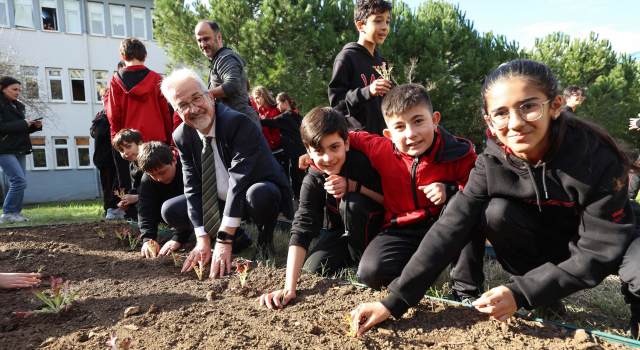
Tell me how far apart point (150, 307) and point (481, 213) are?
5.76 ft

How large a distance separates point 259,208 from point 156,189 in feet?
4.15

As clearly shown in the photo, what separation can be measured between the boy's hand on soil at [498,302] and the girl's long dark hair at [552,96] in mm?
582

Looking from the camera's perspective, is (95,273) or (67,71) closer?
(95,273)

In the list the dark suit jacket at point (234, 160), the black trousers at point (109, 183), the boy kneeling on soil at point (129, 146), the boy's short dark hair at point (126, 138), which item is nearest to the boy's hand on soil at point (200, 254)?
the dark suit jacket at point (234, 160)

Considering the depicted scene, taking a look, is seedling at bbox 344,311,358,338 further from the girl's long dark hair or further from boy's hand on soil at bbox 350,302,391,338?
the girl's long dark hair

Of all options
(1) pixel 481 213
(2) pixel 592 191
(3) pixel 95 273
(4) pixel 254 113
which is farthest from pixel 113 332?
(4) pixel 254 113

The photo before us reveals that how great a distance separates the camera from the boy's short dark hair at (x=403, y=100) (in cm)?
216

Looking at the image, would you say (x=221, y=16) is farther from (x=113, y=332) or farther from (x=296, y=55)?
(x=113, y=332)

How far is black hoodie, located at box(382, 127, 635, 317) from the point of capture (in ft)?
5.15

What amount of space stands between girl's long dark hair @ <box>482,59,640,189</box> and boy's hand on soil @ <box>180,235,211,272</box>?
6.73 ft

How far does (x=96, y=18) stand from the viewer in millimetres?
19000

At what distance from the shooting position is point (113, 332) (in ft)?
6.23

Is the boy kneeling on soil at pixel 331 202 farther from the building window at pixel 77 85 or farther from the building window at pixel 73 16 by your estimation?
the building window at pixel 73 16

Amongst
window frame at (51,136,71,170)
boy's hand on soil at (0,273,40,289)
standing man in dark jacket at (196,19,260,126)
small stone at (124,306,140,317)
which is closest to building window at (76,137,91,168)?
window frame at (51,136,71,170)
